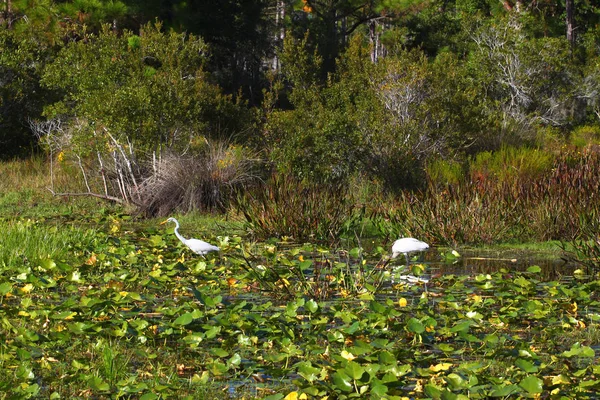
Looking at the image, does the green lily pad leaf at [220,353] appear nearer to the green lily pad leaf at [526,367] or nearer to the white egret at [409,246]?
the green lily pad leaf at [526,367]

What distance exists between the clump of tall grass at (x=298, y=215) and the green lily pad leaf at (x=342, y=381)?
8227 mm

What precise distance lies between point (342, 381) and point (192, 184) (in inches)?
470

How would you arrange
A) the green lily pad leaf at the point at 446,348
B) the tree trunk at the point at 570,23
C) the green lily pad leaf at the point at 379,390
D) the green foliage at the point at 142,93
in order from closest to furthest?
1. the green lily pad leaf at the point at 379,390
2. the green lily pad leaf at the point at 446,348
3. the green foliage at the point at 142,93
4. the tree trunk at the point at 570,23

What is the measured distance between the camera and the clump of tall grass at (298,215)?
13.4 metres

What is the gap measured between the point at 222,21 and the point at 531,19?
1150cm

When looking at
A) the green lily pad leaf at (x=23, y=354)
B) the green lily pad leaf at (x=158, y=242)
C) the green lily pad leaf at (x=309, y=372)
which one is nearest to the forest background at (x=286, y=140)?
the green lily pad leaf at (x=158, y=242)

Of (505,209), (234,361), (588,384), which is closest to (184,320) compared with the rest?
(234,361)

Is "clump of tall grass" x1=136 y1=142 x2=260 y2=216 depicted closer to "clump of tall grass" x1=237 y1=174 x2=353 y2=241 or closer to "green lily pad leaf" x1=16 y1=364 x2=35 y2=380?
"clump of tall grass" x1=237 y1=174 x2=353 y2=241

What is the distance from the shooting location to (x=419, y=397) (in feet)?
17.4

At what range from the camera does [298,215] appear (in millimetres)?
13492

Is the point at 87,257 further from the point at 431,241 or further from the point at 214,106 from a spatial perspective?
the point at 214,106

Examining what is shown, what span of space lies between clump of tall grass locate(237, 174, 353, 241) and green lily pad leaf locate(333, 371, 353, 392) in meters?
8.23

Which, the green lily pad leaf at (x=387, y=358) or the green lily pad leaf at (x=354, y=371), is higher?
the green lily pad leaf at (x=354, y=371)

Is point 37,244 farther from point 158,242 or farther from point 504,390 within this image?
point 504,390
